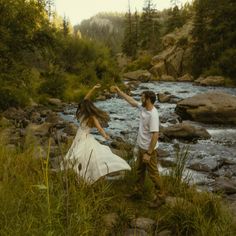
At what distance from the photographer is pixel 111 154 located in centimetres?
661

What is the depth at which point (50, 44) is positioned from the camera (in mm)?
17391

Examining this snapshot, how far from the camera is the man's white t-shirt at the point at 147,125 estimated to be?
19.7 feet

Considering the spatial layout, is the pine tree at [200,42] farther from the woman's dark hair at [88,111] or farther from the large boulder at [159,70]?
the woman's dark hair at [88,111]

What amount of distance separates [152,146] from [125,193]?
3.67 feet

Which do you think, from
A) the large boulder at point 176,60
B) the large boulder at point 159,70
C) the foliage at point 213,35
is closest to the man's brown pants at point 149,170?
the foliage at point 213,35

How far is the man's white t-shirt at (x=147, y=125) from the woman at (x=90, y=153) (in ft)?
1.92

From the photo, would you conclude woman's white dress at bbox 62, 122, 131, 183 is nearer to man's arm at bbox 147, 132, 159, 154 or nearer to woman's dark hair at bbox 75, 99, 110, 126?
woman's dark hair at bbox 75, 99, 110, 126

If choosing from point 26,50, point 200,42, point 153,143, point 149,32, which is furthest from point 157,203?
point 149,32

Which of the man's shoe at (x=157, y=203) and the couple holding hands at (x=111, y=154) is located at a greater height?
the couple holding hands at (x=111, y=154)

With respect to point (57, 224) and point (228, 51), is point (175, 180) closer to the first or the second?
point (57, 224)

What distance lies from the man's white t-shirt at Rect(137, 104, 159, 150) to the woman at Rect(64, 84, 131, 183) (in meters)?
0.58

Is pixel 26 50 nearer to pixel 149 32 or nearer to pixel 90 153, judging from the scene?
pixel 90 153

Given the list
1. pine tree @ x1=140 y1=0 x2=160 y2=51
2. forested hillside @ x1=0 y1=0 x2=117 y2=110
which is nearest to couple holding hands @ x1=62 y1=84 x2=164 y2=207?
forested hillside @ x1=0 y1=0 x2=117 y2=110

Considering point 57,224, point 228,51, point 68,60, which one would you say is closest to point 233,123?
point 57,224
